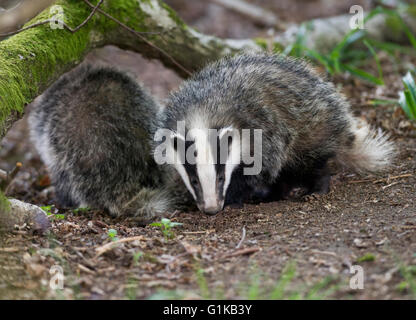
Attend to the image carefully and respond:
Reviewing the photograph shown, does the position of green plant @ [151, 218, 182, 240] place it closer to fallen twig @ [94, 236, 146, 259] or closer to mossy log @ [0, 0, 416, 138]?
fallen twig @ [94, 236, 146, 259]

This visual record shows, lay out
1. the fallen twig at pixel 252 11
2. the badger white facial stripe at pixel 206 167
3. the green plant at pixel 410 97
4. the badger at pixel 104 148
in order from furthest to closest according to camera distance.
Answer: the fallen twig at pixel 252 11 < the green plant at pixel 410 97 < the badger at pixel 104 148 < the badger white facial stripe at pixel 206 167

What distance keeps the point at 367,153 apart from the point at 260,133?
1141 mm

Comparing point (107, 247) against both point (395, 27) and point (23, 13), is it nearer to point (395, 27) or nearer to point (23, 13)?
point (23, 13)

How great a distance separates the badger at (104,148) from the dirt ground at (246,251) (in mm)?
211

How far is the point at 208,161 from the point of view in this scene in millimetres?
3988

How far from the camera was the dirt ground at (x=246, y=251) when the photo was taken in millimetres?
2920

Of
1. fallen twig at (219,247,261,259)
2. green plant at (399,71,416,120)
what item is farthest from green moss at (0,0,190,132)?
green plant at (399,71,416,120)

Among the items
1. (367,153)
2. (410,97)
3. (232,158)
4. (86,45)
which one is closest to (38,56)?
(86,45)

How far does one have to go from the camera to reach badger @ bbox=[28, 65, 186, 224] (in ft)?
15.9

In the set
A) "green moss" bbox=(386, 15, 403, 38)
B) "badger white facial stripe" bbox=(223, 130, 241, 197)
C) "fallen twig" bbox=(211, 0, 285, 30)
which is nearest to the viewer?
"badger white facial stripe" bbox=(223, 130, 241, 197)

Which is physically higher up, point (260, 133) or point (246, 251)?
point (260, 133)

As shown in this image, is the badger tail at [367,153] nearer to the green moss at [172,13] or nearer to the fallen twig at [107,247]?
the green moss at [172,13]

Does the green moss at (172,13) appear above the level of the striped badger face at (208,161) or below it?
above

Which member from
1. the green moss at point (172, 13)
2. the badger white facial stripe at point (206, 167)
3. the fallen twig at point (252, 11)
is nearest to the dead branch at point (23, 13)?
the green moss at point (172, 13)
